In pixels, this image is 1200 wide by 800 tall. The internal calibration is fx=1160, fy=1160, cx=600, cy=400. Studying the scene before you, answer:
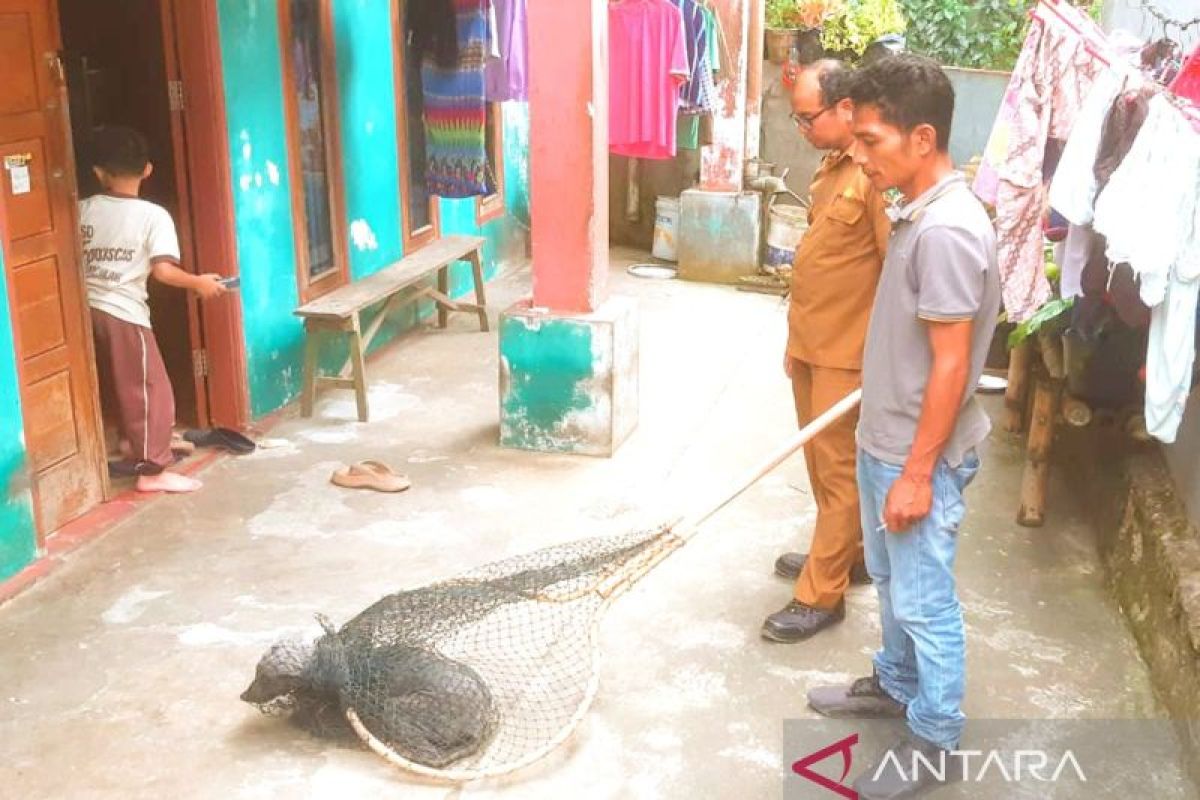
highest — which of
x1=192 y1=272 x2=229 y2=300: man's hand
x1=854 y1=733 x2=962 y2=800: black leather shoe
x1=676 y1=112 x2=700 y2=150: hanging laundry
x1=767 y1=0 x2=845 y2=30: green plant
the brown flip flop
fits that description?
x1=767 y1=0 x2=845 y2=30: green plant

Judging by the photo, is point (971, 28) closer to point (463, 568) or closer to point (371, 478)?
point (371, 478)

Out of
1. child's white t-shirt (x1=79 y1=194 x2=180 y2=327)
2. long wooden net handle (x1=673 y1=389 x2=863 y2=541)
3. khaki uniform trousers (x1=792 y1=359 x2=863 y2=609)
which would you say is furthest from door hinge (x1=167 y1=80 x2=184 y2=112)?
long wooden net handle (x1=673 y1=389 x2=863 y2=541)

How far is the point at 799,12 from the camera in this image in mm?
10781

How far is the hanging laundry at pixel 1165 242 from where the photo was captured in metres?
3.47

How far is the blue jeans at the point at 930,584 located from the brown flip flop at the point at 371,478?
2.73m

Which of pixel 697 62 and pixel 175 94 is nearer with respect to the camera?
pixel 175 94

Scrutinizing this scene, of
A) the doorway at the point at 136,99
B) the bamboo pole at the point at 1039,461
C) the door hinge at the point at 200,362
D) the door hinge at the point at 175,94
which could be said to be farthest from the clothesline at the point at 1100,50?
the door hinge at the point at 200,362

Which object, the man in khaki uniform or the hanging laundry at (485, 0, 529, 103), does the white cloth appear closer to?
the man in khaki uniform

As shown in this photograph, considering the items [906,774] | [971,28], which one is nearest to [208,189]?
[906,774]

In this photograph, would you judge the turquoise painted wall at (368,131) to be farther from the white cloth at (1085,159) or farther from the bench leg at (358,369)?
the white cloth at (1085,159)

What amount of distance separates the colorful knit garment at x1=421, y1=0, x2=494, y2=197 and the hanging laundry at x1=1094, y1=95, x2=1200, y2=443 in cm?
455

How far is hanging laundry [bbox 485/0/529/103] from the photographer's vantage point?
7465 millimetres

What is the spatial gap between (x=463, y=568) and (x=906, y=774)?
2041 mm

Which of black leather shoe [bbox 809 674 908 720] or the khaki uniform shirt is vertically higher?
the khaki uniform shirt
